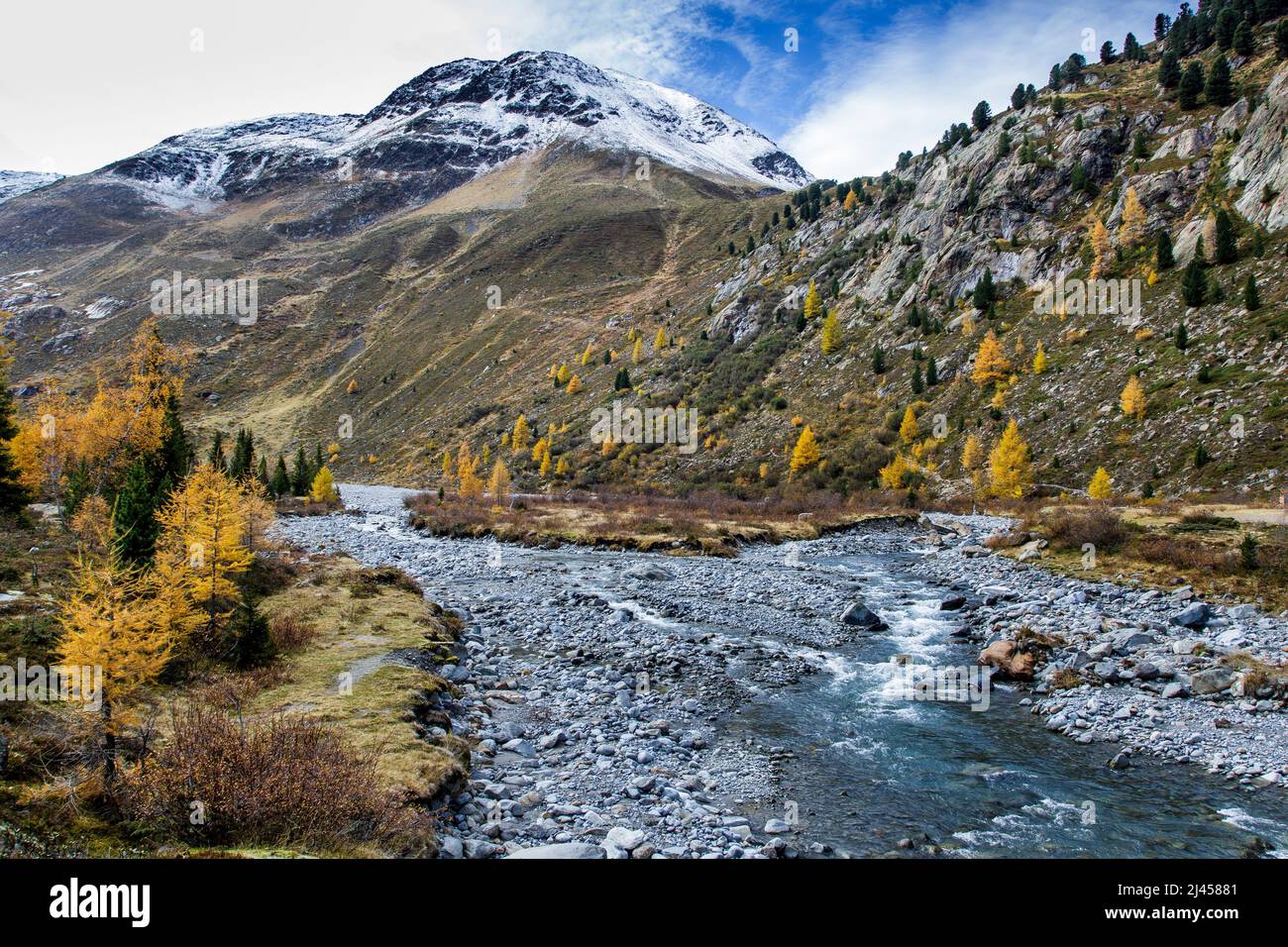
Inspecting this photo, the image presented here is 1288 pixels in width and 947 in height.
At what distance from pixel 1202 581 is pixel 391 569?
3095cm

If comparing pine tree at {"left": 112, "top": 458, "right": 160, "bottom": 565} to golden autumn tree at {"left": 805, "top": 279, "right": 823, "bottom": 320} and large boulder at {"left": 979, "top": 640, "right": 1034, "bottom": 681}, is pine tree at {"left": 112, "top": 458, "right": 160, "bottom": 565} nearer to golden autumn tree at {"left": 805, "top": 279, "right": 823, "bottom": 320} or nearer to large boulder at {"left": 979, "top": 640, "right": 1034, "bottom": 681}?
large boulder at {"left": 979, "top": 640, "right": 1034, "bottom": 681}

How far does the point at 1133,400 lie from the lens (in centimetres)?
4775

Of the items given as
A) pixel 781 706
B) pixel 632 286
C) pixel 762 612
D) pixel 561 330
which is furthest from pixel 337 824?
pixel 632 286

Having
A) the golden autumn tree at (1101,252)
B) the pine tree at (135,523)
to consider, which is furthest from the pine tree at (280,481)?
the golden autumn tree at (1101,252)

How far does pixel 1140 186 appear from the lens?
223 feet

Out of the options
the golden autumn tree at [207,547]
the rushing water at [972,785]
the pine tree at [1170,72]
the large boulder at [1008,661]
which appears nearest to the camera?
the rushing water at [972,785]

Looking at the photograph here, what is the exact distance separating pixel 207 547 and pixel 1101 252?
3211 inches

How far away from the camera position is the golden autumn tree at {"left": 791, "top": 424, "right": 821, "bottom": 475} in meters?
67.0

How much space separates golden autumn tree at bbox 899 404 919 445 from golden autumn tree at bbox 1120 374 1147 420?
18379 mm

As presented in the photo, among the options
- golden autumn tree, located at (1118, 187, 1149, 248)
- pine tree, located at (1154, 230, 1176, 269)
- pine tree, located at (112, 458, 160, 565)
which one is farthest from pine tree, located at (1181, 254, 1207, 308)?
pine tree, located at (112, 458, 160, 565)

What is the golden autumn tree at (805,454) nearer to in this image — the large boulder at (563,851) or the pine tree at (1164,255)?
the pine tree at (1164,255)

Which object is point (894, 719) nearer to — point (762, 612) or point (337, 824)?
point (762, 612)

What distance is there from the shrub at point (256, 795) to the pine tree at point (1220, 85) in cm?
10444

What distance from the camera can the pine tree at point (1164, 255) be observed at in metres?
58.0
